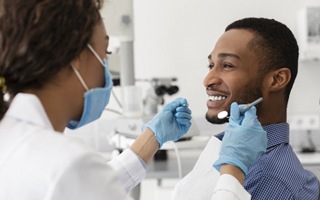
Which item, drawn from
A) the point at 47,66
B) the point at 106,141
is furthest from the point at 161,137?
the point at 106,141

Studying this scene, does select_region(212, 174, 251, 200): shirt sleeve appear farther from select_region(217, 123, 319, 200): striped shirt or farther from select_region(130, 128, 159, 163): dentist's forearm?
select_region(130, 128, 159, 163): dentist's forearm

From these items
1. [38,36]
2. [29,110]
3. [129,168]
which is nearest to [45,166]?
[29,110]

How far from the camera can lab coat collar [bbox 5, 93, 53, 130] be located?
945 mm

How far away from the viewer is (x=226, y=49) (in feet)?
5.00

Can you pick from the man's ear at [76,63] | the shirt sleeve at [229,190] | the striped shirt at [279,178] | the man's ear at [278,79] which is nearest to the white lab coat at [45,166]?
the man's ear at [76,63]

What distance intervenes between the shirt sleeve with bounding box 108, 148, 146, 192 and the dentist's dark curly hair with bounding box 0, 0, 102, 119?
0.62 metres

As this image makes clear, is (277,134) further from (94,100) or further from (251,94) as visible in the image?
(94,100)

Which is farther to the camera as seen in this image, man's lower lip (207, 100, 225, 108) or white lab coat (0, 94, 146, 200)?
man's lower lip (207, 100, 225, 108)

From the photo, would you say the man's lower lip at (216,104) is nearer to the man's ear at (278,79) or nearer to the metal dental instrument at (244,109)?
the metal dental instrument at (244,109)

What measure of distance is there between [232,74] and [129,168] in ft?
1.33

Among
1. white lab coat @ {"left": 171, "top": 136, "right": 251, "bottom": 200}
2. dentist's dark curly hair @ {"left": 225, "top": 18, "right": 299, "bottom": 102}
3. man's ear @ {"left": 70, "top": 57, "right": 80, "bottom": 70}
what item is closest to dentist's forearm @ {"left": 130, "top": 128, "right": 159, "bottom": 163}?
white lab coat @ {"left": 171, "top": 136, "right": 251, "bottom": 200}

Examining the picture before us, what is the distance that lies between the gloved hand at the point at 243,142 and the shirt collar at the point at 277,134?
15 cm

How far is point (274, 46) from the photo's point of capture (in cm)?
149

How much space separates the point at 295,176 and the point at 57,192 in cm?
68
